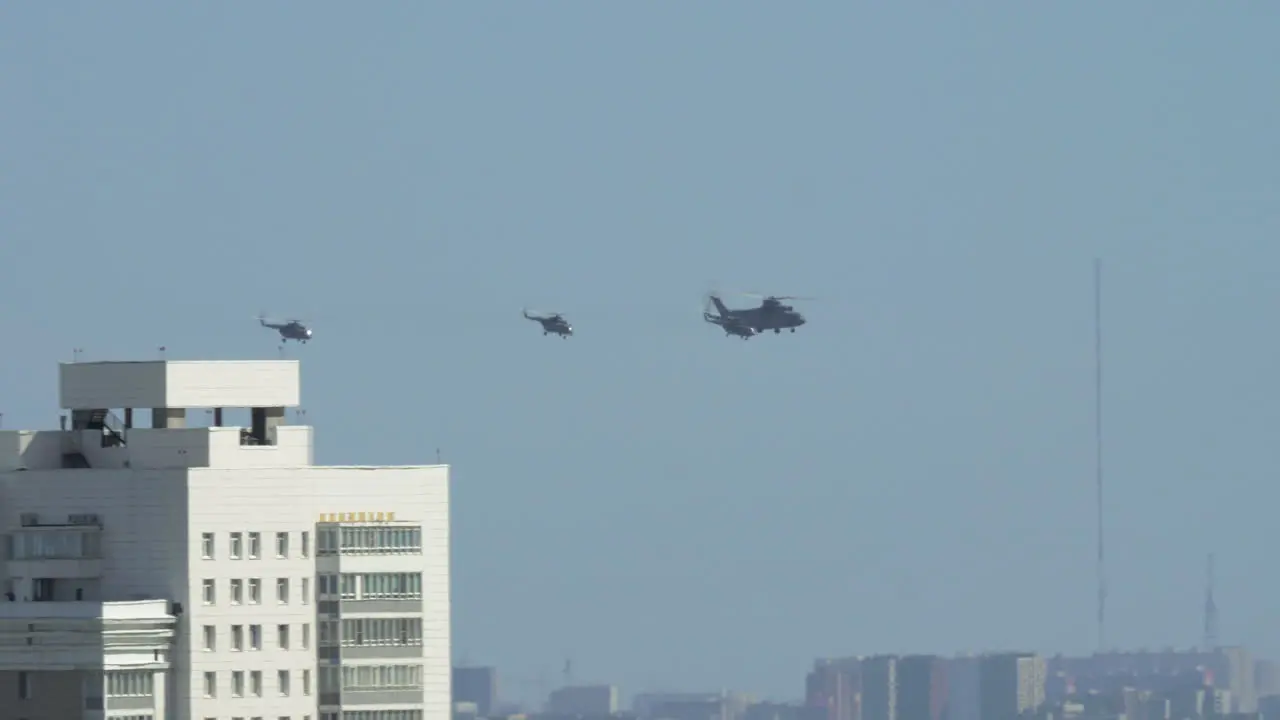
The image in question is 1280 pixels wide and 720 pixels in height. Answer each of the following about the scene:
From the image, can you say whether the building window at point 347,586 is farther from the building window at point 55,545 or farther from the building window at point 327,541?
the building window at point 55,545

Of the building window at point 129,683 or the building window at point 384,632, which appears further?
the building window at point 384,632

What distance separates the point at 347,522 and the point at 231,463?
6.15 meters

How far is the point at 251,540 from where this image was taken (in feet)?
492

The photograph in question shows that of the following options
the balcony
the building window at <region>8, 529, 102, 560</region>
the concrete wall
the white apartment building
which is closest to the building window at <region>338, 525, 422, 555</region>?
the white apartment building

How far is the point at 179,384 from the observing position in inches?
6029

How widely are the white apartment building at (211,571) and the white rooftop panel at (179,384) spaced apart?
0.11 meters

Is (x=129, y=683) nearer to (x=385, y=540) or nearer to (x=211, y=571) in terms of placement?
(x=211, y=571)

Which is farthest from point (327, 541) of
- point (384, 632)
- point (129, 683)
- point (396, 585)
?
point (129, 683)

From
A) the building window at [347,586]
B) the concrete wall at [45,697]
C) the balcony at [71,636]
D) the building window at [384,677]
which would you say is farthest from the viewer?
the building window at [384,677]

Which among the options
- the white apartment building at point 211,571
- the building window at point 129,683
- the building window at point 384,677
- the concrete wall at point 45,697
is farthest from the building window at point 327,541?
the concrete wall at point 45,697

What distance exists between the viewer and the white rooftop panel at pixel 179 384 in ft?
502

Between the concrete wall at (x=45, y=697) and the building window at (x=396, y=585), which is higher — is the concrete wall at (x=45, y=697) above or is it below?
below

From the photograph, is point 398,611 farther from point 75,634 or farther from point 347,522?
point 75,634

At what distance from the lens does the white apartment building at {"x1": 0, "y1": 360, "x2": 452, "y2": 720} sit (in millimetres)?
145625
